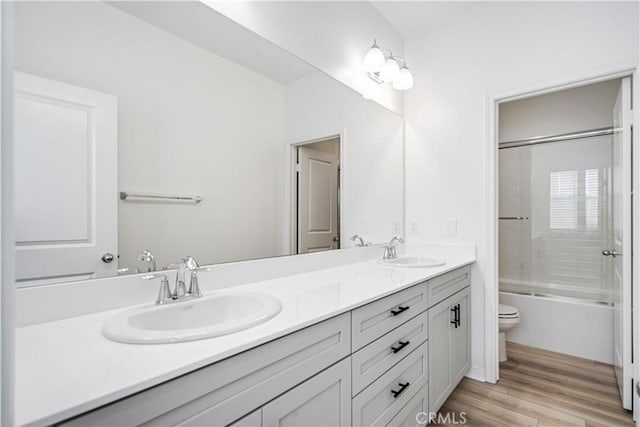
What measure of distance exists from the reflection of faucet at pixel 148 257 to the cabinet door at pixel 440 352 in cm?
129

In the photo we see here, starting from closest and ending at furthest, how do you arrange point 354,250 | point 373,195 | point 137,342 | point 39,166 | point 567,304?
point 137,342
point 39,166
point 354,250
point 373,195
point 567,304

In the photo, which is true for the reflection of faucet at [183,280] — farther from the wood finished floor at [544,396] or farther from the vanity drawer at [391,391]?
the wood finished floor at [544,396]

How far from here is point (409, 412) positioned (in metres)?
1.43

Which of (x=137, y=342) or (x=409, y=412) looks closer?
(x=137, y=342)

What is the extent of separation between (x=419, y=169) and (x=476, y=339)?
1283 mm

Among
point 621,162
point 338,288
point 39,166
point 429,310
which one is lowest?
point 429,310

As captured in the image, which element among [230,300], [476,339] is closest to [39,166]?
[230,300]

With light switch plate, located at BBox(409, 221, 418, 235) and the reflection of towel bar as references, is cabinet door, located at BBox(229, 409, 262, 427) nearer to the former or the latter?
the reflection of towel bar

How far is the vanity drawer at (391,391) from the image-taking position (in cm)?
115

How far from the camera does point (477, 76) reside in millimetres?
2248

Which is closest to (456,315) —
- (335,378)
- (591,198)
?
(335,378)

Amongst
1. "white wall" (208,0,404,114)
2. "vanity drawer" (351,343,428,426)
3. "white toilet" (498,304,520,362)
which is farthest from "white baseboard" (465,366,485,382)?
"white wall" (208,0,404,114)

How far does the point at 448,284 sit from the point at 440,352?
376mm

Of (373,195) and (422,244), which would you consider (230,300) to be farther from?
(422,244)
